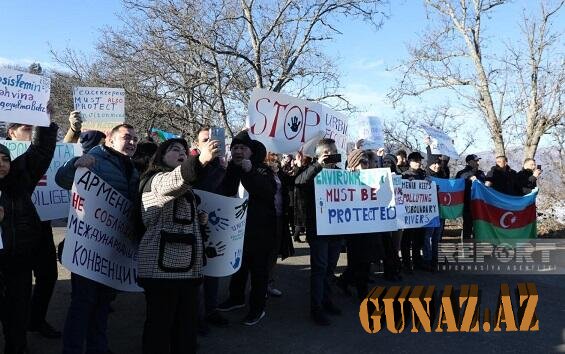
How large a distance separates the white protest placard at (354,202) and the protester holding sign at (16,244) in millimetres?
2816

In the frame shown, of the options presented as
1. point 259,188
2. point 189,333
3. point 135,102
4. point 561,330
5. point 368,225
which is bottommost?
point 561,330

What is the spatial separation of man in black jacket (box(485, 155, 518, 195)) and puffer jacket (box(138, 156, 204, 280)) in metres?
8.14

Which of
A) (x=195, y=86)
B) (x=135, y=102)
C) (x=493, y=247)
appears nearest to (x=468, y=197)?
(x=493, y=247)

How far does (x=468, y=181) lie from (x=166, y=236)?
7.78m

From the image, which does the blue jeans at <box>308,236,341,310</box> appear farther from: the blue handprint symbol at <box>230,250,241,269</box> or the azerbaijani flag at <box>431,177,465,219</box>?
the azerbaijani flag at <box>431,177,465,219</box>

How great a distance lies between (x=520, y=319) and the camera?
548 centimetres

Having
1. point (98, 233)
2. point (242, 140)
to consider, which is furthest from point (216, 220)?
point (98, 233)

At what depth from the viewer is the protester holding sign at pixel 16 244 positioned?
11.4 feet

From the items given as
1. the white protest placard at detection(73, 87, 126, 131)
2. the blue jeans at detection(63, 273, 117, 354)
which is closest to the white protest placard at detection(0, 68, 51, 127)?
the blue jeans at detection(63, 273, 117, 354)

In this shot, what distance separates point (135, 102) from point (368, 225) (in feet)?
49.9

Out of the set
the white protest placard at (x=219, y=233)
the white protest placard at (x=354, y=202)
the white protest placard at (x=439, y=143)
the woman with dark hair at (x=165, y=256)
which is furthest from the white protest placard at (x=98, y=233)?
the white protest placard at (x=439, y=143)

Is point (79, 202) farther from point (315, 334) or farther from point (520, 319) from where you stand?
point (520, 319)

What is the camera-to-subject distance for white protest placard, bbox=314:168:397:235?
539 centimetres

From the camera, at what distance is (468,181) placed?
375 inches
